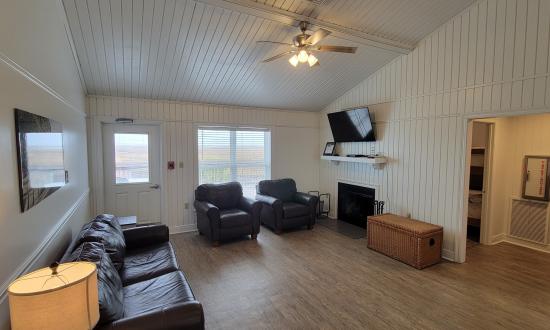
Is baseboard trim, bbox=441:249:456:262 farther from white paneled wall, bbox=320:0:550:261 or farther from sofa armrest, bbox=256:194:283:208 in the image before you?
sofa armrest, bbox=256:194:283:208

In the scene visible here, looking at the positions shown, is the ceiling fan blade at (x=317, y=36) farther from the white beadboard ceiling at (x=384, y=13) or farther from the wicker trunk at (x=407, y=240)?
the wicker trunk at (x=407, y=240)

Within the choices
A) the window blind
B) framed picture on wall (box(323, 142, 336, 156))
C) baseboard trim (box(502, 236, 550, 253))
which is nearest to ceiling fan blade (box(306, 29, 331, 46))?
the window blind

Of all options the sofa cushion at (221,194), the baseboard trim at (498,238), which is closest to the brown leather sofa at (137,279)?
the sofa cushion at (221,194)

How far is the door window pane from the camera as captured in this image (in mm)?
4660

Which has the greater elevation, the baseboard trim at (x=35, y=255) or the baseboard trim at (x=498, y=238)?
the baseboard trim at (x=35, y=255)

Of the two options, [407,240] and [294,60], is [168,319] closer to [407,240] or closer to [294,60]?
[294,60]

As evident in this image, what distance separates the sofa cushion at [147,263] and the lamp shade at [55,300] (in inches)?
48.3

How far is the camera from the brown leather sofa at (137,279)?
1602 mm

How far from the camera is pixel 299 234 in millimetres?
4992

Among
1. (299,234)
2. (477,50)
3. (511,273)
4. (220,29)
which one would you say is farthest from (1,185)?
(511,273)

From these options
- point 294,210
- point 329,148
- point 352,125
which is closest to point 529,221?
point 352,125

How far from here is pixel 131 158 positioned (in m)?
4.76

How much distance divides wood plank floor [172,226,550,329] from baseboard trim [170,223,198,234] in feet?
2.08

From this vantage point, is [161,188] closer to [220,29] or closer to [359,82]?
[220,29]
